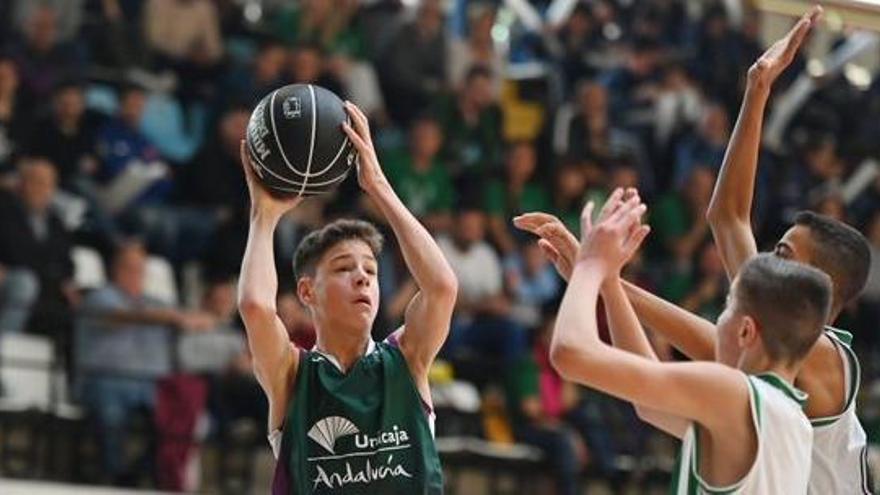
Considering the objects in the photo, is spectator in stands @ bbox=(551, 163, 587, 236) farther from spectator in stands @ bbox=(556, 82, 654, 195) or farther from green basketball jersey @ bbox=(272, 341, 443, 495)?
green basketball jersey @ bbox=(272, 341, 443, 495)

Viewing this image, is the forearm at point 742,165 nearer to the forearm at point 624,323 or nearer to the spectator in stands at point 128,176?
the forearm at point 624,323

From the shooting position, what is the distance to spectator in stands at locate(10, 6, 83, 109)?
39.1 feet

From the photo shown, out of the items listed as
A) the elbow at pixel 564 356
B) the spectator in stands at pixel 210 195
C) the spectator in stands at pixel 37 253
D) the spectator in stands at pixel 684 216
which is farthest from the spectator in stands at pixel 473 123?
the elbow at pixel 564 356

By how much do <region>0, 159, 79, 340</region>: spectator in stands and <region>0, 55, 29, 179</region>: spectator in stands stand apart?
0.36m

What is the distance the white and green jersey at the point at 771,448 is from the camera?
15.0ft

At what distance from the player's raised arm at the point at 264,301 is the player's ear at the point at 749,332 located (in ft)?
4.40

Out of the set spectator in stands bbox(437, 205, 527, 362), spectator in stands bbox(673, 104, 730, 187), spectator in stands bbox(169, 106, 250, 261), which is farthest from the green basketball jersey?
spectator in stands bbox(673, 104, 730, 187)

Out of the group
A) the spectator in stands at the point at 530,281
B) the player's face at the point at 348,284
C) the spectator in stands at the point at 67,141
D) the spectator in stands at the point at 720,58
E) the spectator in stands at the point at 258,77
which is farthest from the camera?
the spectator in stands at the point at 720,58

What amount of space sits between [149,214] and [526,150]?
2.93 m

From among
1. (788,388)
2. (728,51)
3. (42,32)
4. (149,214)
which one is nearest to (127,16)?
(42,32)

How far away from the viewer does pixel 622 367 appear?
4488mm

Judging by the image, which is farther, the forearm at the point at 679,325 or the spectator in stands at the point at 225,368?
the spectator in stands at the point at 225,368

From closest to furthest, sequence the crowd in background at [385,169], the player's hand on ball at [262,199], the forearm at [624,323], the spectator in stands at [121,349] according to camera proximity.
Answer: the forearm at [624,323] < the player's hand on ball at [262,199] < the spectator in stands at [121,349] < the crowd in background at [385,169]

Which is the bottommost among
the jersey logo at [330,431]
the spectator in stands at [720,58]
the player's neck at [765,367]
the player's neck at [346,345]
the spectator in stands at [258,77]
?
the spectator in stands at [720,58]
